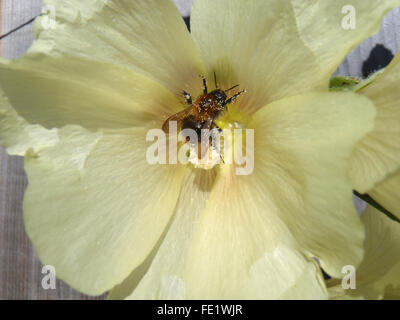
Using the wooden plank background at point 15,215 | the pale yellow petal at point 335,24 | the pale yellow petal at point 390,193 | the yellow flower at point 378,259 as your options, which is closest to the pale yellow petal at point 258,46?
the pale yellow petal at point 335,24

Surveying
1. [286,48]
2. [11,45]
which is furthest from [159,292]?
[11,45]

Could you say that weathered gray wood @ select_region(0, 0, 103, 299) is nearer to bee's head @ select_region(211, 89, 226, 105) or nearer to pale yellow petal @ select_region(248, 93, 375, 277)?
bee's head @ select_region(211, 89, 226, 105)

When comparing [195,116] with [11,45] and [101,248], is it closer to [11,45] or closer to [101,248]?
[101,248]

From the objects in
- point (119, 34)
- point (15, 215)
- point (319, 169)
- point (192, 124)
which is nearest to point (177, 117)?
point (192, 124)

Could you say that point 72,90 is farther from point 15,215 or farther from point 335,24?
point 15,215

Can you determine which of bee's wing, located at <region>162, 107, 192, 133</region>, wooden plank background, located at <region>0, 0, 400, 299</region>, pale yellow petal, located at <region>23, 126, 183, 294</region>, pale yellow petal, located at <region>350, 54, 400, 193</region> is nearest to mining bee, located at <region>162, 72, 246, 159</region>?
bee's wing, located at <region>162, 107, 192, 133</region>
